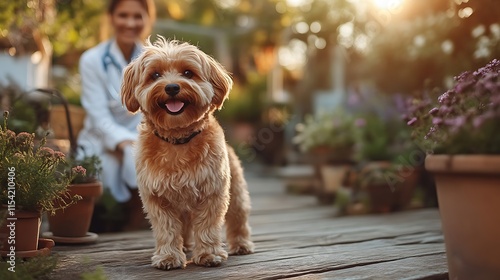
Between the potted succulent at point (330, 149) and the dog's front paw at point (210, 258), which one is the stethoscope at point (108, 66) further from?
the potted succulent at point (330, 149)

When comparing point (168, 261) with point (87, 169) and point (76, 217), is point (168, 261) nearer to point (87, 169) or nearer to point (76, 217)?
point (76, 217)

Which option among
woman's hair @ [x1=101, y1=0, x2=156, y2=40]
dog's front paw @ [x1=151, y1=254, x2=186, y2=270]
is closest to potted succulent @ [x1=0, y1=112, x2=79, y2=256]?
dog's front paw @ [x1=151, y1=254, x2=186, y2=270]

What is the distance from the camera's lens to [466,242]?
263 cm

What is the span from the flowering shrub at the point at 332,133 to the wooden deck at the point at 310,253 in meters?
1.77

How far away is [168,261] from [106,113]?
7.77 ft

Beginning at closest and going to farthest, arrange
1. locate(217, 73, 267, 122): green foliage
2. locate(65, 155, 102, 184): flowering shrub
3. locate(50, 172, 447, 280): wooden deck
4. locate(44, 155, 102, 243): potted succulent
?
locate(50, 172, 447, 280): wooden deck < locate(44, 155, 102, 243): potted succulent < locate(65, 155, 102, 184): flowering shrub < locate(217, 73, 267, 122): green foliage

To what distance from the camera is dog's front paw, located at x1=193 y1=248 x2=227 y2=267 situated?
3396 millimetres

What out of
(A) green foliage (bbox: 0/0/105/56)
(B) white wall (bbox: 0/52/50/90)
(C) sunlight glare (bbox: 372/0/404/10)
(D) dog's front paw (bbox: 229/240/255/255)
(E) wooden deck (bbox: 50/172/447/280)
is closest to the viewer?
(E) wooden deck (bbox: 50/172/447/280)

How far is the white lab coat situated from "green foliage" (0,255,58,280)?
226cm

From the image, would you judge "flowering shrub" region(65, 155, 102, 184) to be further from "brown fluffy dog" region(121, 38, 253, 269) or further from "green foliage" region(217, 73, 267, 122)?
"green foliage" region(217, 73, 267, 122)

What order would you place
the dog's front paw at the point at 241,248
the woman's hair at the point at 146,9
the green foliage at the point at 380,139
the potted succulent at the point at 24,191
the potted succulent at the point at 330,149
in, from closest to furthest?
the potted succulent at the point at 24,191 < the dog's front paw at the point at 241,248 < the woman's hair at the point at 146,9 < the green foliage at the point at 380,139 < the potted succulent at the point at 330,149

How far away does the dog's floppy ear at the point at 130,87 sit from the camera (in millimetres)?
3402

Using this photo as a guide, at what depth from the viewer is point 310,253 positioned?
3889 mm

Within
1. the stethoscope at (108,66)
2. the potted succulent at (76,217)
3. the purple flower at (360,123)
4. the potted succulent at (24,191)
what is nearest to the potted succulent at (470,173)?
the potted succulent at (24,191)
